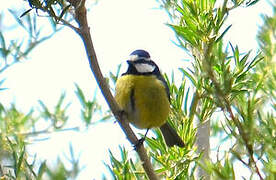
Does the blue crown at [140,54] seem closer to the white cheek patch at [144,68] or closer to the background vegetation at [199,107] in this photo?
the white cheek patch at [144,68]

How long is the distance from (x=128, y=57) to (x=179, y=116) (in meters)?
1.29

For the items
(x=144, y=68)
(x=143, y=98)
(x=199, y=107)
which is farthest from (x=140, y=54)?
(x=199, y=107)

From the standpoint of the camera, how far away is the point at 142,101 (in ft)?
7.82

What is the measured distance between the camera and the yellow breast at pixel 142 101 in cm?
235

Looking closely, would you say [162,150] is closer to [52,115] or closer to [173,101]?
[173,101]

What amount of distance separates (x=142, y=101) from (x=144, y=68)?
0.83ft

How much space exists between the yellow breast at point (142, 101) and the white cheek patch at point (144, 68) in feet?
0.28

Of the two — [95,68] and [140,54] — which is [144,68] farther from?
[95,68]

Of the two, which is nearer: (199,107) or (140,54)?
(199,107)

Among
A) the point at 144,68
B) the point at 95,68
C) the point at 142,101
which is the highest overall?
the point at 95,68

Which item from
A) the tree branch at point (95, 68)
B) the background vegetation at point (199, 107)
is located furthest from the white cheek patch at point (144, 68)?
the tree branch at point (95, 68)

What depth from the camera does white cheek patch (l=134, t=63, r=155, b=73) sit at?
100 inches

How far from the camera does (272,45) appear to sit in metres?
1.11

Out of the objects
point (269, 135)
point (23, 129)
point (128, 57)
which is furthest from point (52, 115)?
point (128, 57)
